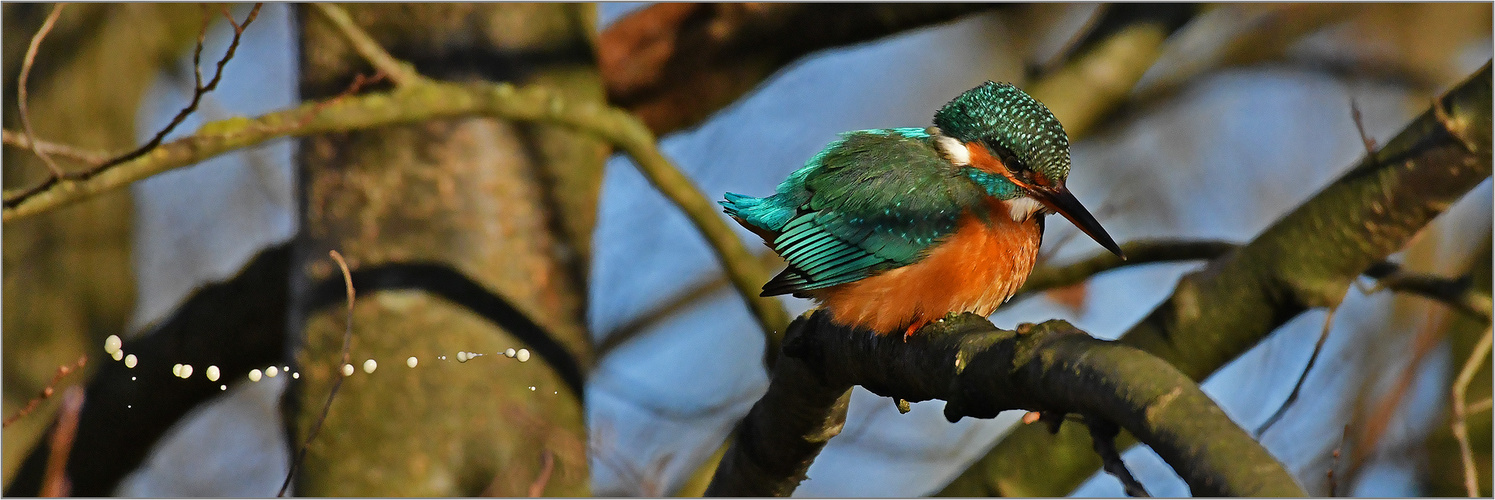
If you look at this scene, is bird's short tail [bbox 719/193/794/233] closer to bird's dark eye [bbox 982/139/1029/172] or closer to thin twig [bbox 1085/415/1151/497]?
bird's dark eye [bbox 982/139/1029/172]

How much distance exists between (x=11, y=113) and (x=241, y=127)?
4.40m

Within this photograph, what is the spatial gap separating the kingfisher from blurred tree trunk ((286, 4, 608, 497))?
1.94 m

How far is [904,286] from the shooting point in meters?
2.72

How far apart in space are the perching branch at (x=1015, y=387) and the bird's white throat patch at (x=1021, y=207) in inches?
23.8

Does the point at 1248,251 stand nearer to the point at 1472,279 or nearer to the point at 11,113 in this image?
the point at 1472,279

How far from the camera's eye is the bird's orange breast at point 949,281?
2628 millimetres

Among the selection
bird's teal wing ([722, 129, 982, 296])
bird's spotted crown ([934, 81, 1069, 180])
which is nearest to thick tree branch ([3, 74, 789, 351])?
bird's teal wing ([722, 129, 982, 296])

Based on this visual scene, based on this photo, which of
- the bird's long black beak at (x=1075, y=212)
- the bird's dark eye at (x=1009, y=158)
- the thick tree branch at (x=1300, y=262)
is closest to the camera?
the bird's long black beak at (x=1075, y=212)

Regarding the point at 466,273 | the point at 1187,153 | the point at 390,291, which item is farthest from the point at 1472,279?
the point at 1187,153

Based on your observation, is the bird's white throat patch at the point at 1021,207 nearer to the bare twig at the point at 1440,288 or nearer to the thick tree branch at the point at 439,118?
the thick tree branch at the point at 439,118

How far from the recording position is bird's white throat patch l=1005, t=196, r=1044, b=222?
2943 millimetres

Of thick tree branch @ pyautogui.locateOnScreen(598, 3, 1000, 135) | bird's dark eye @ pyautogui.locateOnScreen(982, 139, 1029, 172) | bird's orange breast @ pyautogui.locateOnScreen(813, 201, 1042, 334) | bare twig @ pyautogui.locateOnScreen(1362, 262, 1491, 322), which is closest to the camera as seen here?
bird's orange breast @ pyautogui.locateOnScreen(813, 201, 1042, 334)

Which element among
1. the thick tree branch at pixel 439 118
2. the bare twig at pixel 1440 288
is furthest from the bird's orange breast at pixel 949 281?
the bare twig at pixel 1440 288

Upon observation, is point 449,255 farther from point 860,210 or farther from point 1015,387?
point 1015,387
